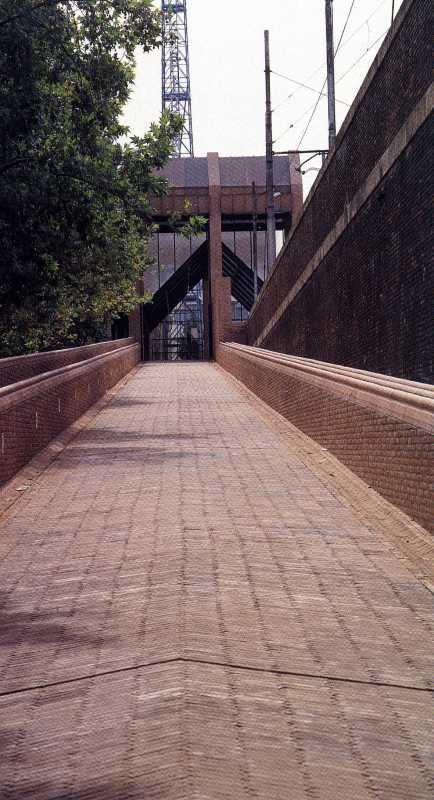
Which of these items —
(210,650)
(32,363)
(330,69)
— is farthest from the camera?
(330,69)

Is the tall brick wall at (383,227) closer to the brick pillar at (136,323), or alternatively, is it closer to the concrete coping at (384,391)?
the concrete coping at (384,391)

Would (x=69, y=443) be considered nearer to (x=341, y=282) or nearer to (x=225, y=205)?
(x=341, y=282)

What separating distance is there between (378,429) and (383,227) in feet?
24.2

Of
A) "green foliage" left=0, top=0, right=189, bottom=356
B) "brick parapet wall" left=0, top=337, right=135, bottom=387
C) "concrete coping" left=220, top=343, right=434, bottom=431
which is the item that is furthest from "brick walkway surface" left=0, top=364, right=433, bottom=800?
"green foliage" left=0, top=0, right=189, bottom=356

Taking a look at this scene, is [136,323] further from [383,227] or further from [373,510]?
[373,510]

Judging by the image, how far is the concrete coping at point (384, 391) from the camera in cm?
825

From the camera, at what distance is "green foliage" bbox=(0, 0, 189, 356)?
746 inches

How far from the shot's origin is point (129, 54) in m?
21.8

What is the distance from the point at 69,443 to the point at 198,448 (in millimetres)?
2501

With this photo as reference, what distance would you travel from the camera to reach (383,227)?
54.0 feet

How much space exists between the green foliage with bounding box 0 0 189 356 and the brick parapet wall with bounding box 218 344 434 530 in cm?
581

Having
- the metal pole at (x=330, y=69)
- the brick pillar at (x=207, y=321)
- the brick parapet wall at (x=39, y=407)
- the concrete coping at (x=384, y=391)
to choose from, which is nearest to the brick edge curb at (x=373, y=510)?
the concrete coping at (x=384, y=391)

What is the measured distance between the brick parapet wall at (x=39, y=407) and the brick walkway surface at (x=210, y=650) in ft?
5.43

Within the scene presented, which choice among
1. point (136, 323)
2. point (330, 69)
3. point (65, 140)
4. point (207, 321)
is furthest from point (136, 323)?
point (65, 140)
